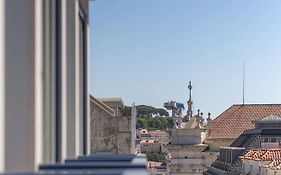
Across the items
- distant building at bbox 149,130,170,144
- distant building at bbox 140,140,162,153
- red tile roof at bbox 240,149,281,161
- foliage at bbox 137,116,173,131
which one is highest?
foliage at bbox 137,116,173,131

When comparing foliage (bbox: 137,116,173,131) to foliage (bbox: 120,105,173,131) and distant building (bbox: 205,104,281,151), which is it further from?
distant building (bbox: 205,104,281,151)

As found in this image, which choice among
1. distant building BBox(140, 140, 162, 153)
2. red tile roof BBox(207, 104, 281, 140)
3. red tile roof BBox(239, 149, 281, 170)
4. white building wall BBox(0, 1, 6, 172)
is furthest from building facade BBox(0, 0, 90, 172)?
distant building BBox(140, 140, 162, 153)

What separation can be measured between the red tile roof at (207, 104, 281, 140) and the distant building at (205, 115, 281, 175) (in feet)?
16.2

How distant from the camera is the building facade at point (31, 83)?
5.64 m

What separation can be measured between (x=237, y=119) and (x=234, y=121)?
453 mm

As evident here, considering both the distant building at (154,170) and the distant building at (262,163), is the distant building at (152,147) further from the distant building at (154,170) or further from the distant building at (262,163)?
the distant building at (262,163)

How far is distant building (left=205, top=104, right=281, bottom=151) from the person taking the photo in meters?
74.1

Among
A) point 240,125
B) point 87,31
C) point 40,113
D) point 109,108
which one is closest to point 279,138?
point 240,125

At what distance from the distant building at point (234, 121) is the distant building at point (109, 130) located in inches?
2162

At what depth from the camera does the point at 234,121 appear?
77250 mm

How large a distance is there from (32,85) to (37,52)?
28cm

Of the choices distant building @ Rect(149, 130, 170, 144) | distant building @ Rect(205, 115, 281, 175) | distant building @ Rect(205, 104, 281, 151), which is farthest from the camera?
distant building @ Rect(149, 130, 170, 144)

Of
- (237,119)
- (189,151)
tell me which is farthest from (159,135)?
(189,151)

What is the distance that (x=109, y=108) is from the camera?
1725cm
